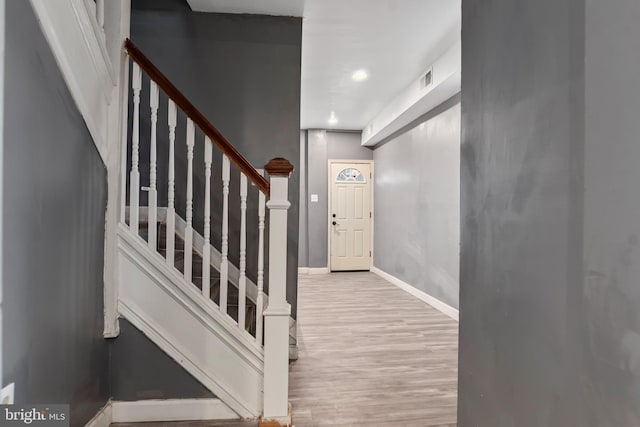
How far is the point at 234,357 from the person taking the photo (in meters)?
1.71

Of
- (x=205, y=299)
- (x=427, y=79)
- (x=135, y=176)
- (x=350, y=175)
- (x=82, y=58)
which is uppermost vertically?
(x=427, y=79)

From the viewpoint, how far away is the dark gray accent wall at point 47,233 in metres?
0.92

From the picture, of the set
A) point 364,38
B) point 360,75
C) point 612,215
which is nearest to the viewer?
point 612,215

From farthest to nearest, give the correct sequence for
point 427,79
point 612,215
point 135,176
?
point 427,79
point 135,176
point 612,215

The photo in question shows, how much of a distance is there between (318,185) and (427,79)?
3.05 meters

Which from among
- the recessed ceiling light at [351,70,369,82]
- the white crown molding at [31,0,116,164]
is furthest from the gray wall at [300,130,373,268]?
the white crown molding at [31,0,116,164]

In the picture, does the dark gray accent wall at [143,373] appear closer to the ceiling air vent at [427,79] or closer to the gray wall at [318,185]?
the ceiling air vent at [427,79]

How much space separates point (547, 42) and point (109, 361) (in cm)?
228

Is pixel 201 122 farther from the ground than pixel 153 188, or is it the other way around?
pixel 201 122

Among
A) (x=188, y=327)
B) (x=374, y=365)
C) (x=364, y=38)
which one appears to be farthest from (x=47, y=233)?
(x=364, y=38)

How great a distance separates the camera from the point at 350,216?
20.5ft

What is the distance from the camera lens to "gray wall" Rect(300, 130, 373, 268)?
6.04m

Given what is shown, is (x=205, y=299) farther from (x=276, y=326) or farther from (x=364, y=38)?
(x=364, y=38)

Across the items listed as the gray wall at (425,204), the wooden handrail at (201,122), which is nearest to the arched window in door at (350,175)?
the gray wall at (425,204)
